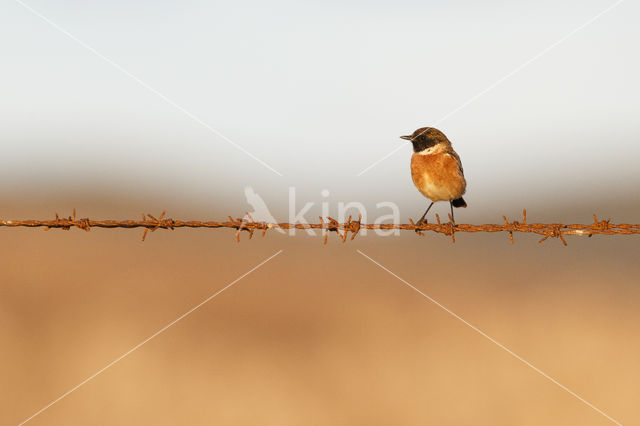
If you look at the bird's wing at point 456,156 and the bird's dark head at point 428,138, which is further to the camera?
the bird's dark head at point 428,138

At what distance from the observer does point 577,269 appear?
60.2ft

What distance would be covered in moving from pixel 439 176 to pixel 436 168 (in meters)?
0.11

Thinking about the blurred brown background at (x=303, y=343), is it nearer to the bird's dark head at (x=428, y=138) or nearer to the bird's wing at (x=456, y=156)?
the bird's wing at (x=456, y=156)

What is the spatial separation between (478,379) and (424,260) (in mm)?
14346

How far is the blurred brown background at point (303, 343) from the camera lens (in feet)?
27.3

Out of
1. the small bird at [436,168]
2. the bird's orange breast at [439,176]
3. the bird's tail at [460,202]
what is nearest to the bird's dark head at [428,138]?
the small bird at [436,168]

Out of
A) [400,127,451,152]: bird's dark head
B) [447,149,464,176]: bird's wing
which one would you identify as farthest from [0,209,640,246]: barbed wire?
[400,127,451,152]: bird's dark head

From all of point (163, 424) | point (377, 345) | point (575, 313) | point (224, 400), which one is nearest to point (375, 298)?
point (377, 345)

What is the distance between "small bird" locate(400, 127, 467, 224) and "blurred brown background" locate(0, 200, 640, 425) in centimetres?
384

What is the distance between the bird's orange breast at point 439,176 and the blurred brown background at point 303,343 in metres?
3.85

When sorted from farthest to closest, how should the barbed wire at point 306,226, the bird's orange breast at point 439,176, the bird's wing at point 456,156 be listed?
the bird's wing at point 456,156, the bird's orange breast at point 439,176, the barbed wire at point 306,226

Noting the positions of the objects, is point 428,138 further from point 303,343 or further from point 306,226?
point 303,343

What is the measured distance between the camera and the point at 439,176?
21.5 feet

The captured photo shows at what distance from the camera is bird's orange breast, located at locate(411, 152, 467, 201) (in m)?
6.53
